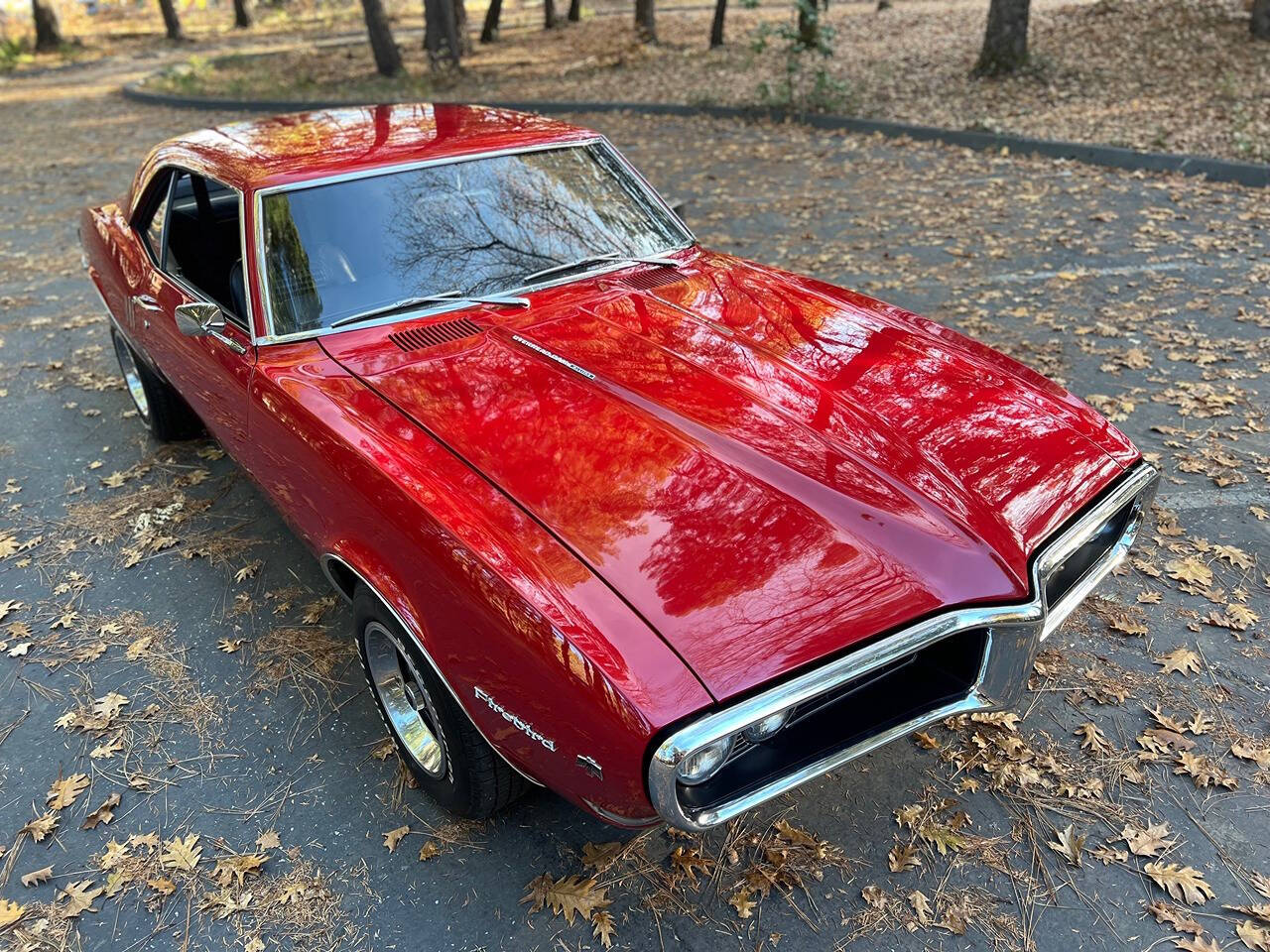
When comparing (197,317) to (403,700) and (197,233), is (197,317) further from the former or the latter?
(403,700)

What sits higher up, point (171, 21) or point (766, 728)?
point (171, 21)

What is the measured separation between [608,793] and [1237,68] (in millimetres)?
12454

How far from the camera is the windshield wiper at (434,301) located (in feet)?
9.71

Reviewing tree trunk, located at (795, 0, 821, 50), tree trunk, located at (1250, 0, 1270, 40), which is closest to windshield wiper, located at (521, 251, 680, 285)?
tree trunk, located at (795, 0, 821, 50)

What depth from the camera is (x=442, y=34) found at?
16.4 m

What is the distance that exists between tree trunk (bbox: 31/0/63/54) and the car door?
26.6 meters

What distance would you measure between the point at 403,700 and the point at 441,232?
64.7 inches

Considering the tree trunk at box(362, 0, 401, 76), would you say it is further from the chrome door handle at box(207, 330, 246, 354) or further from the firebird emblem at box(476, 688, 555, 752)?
the firebird emblem at box(476, 688, 555, 752)

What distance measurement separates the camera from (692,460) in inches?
91.9

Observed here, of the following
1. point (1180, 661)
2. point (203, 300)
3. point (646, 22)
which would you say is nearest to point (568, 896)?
point (1180, 661)

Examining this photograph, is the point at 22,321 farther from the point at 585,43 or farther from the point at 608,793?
the point at 585,43

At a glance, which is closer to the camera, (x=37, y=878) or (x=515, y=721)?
(x=515, y=721)

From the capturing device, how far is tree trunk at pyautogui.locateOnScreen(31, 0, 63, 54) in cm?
2381

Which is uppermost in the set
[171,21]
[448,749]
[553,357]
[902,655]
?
[171,21]
